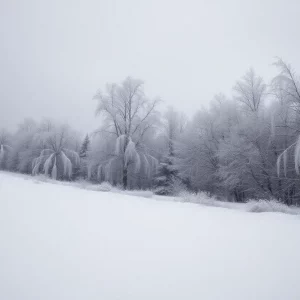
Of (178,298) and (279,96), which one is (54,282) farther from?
(279,96)

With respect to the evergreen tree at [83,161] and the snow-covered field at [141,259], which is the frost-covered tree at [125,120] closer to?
the evergreen tree at [83,161]

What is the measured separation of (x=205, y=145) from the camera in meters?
12.7

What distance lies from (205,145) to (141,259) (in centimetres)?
1243

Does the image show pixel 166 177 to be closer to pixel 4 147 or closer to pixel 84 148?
pixel 84 148

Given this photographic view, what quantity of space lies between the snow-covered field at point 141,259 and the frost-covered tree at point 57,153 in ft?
66.0

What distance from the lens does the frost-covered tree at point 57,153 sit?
19906 millimetres

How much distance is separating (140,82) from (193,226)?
15.1 m

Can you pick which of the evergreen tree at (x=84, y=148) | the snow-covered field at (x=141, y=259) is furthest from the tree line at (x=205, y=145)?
the snow-covered field at (x=141, y=259)

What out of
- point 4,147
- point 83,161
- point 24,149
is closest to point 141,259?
point 83,161

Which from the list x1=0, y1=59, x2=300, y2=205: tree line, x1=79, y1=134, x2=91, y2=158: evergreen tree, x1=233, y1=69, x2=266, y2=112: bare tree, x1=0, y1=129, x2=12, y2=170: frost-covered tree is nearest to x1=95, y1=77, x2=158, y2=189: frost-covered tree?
x1=0, y1=59, x2=300, y2=205: tree line

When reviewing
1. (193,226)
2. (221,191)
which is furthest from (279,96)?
(193,226)

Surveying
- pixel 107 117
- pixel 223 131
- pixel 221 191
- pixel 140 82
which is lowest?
pixel 221 191

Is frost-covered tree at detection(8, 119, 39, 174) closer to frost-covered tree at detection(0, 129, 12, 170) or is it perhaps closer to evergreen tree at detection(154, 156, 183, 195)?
frost-covered tree at detection(0, 129, 12, 170)

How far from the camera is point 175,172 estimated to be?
617 inches
